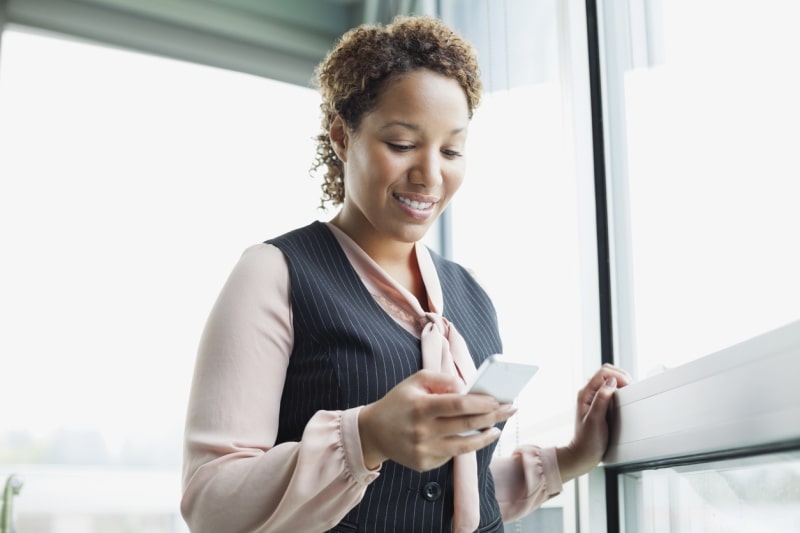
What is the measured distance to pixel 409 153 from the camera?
0.98 metres

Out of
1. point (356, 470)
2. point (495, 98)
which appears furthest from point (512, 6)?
point (356, 470)

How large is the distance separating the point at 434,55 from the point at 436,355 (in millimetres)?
382

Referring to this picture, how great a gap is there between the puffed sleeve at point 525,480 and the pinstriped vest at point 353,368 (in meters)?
0.16

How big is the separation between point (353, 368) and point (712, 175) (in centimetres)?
48

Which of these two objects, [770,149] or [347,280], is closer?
[770,149]

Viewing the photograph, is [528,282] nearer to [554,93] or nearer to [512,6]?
[554,93]

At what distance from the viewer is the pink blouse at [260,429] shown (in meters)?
0.76

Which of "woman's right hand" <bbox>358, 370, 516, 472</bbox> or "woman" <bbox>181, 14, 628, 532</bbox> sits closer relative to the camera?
"woman's right hand" <bbox>358, 370, 516, 472</bbox>

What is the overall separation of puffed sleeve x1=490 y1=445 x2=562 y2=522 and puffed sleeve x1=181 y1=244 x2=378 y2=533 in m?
0.42

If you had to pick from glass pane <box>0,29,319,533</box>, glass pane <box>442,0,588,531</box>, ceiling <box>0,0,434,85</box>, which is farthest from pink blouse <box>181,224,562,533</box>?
ceiling <box>0,0,434,85</box>

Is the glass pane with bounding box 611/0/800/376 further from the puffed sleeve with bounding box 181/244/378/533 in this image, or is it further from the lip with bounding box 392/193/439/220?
the puffed sleeve with bounding box 181/244/378/533

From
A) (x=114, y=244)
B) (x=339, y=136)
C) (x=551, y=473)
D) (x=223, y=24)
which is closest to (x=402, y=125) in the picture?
(x=339, y=136)

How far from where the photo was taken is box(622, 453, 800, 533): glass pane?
72 cm

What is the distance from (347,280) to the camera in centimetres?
101
